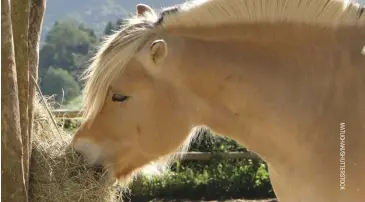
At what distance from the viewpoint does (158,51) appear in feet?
9.47

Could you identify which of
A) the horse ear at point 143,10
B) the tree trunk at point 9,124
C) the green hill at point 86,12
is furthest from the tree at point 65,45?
the tree trunk at point 9,124

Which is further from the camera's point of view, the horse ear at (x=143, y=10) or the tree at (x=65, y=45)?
the tree at (x=65, y=45)

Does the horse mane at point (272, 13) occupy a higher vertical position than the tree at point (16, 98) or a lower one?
higher

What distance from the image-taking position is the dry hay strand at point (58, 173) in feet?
9.34


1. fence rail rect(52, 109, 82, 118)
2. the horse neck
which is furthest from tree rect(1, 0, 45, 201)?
the horse neck

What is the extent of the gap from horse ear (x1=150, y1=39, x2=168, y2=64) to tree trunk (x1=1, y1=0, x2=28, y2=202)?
0.71m

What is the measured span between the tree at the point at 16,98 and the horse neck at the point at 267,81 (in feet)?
2.43

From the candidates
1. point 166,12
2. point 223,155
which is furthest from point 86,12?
point 166,12

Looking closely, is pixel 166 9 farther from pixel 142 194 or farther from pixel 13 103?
pixel 142 194

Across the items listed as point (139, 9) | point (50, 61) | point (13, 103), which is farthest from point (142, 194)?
point (50, 61)

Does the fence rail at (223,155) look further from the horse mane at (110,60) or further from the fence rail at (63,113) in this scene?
the horse mane at (110,60)

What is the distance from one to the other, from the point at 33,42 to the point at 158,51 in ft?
1.99

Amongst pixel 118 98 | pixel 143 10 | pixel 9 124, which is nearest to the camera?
pixel 9 124

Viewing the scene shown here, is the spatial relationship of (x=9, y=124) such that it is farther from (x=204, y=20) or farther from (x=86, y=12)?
(x=86, y=12)
